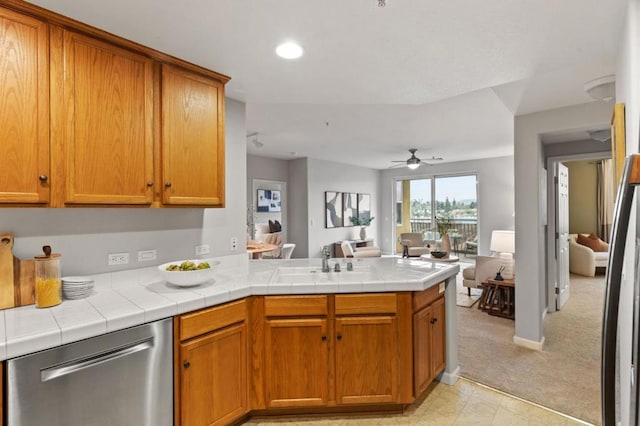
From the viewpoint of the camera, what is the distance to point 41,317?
4.99 feet

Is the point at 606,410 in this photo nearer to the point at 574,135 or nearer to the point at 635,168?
the point at 635,168

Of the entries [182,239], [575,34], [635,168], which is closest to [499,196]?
[575,34]

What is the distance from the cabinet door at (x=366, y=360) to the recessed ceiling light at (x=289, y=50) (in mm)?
1672

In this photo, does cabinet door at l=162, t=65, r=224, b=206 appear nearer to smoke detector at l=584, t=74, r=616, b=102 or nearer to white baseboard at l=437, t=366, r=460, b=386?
white baseboard at l=437, t=366, r=460, b=386

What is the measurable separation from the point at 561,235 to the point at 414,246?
331 centimetres

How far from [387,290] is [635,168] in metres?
1.63

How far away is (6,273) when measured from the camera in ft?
5.48

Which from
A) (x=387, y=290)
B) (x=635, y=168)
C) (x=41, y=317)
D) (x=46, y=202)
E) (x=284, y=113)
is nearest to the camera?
(x=635, y=168)

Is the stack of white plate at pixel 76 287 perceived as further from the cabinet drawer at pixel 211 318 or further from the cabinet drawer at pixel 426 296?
the cabinet drawer at pixel 426 296

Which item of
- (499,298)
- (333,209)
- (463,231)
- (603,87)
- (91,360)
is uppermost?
(603,87)

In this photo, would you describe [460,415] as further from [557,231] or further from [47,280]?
[557,231]

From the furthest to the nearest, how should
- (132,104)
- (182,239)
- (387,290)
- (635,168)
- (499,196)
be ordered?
(499,196), (182,239), (387,290), (132,104), (635,168)

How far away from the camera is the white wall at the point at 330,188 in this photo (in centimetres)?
751

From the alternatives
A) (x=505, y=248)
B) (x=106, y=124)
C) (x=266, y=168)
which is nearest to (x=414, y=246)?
(x=505, y=248)
